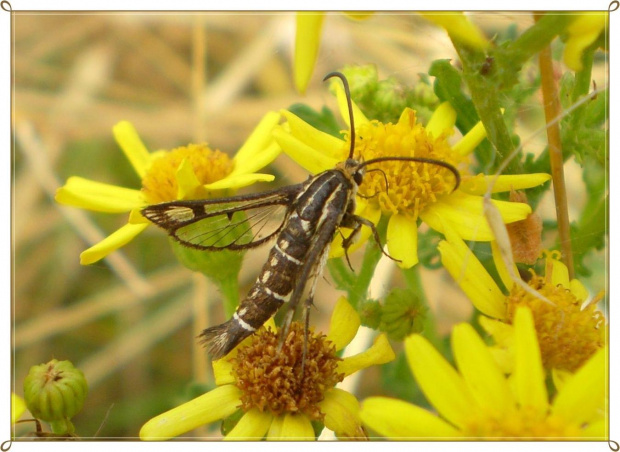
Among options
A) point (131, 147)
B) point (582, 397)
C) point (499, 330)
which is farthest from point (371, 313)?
point (131, 147)

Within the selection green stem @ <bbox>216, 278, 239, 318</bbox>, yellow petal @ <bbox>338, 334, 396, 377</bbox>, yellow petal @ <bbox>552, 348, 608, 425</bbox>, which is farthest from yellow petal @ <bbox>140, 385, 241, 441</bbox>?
yellow petal @ <bbox>552, 348, 608, 425</bbox>

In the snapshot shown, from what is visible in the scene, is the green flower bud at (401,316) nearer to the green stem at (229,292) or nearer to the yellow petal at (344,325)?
the yellow petal at (344,325)

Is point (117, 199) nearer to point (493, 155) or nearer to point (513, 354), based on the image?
point (493, 155)

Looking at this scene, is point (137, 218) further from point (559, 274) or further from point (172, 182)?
point (559, 274)

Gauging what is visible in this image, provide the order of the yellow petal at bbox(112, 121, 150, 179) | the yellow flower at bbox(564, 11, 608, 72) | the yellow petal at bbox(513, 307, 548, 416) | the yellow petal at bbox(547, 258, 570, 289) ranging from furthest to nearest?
the yellow petal at bbox(112, 121, 150, 179) → the yellow petal at bbox(547, 258, 570, 289) → the yellow flower at bbox(564, 11, 608, 72) → the yellow petal at bbox(513, 307, 548, 416)

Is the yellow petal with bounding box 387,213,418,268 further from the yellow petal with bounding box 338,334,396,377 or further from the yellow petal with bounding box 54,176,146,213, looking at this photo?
the yellow petal with bounding box 54,176,146,213

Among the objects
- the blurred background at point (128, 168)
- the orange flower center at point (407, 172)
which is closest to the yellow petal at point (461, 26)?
the orange flower center at point (407, 172)
